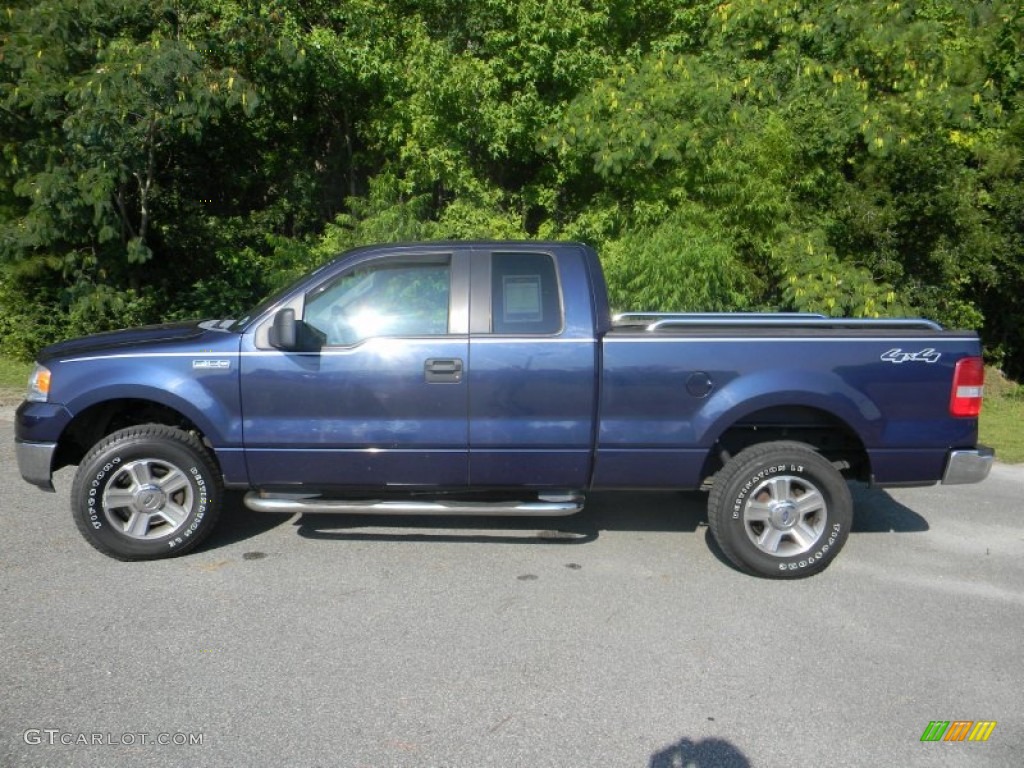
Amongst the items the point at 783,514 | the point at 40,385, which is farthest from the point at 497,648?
the point at 40,385

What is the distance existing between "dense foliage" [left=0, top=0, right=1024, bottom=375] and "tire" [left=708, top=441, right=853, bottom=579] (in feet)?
13.7

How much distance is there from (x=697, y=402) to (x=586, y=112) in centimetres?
582

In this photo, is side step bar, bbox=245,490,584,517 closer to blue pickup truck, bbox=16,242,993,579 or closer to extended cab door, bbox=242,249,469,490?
blue pickup truck, bbox=16,242,993,579

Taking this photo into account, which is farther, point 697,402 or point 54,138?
point 54,138

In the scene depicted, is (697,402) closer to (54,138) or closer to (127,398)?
(127,398)

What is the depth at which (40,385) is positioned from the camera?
17.4 ft

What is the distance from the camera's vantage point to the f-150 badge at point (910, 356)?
5051mm

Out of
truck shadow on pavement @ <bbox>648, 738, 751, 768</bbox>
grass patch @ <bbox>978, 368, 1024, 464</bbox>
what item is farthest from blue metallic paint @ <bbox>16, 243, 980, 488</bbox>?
grass patch @ <bbox>978, 368, 1024, 464</bbox>

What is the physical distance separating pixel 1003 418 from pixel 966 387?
671 centimetres

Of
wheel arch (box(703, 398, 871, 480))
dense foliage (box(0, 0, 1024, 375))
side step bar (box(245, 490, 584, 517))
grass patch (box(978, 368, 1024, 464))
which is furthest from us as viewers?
dense foliage (box(0, 0, 1024, 375))

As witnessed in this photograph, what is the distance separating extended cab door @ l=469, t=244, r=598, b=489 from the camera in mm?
5117

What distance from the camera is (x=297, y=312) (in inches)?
208

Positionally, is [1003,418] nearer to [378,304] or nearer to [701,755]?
[378,304]

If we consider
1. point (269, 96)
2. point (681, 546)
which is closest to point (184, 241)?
point (269, 96)
